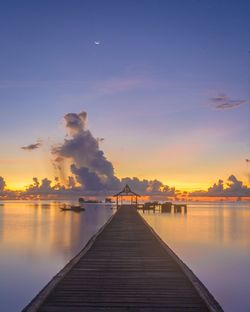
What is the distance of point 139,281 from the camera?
11445mm

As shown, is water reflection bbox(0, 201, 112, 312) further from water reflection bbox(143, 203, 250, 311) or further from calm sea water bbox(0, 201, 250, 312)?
water reflection bbox(143, 203, 250, 311)

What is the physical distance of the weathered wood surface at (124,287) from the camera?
895 centimetres

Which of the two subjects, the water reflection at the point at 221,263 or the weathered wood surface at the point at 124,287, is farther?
the water reflection at the point at 221,263

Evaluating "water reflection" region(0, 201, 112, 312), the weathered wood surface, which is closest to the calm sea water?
"water reflection" region(0, 201, 112, 312)

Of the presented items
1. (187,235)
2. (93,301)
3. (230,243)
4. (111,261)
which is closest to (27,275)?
(111,261)

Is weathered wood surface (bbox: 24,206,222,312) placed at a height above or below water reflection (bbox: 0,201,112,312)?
above

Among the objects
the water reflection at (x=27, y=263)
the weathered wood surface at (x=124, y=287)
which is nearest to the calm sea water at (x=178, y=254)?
the water reflection at (x=27, y=263)

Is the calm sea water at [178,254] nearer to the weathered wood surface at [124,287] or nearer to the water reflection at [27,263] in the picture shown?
the water reflection at [27,263]

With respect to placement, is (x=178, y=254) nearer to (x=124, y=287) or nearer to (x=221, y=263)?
(x=221, y=263)

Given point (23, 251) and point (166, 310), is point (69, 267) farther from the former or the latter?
point (23, 251)

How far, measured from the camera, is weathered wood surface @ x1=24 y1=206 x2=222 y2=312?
29.3 feet

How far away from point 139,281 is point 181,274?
1763 millimetres

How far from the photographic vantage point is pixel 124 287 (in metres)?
10.7

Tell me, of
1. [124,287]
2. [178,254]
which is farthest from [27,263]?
[124,287]
